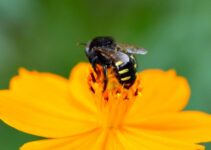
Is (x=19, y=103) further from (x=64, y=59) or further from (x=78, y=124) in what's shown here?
(x=64, y=59)

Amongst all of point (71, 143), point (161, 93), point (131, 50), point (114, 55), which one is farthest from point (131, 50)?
point (71, 143)

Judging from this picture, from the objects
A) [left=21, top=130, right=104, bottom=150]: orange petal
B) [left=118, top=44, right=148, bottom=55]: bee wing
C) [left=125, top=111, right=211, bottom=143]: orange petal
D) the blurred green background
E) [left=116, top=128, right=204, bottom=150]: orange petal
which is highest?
the blurred green background

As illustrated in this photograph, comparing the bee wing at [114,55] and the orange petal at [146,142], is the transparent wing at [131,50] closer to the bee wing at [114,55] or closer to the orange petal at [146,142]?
the bee wing at [114,55]

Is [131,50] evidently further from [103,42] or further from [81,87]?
[81,87]

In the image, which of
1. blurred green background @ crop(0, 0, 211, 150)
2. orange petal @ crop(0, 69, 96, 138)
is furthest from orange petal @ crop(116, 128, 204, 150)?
blurred green background @ crop(0, 0, 211, 150)

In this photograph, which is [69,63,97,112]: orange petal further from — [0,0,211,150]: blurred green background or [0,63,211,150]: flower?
[0,0,211,150]: blurred green background

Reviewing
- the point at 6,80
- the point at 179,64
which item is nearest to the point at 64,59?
the point at 6,80

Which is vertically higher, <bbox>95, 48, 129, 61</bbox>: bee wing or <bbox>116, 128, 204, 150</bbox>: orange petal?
<bbox>95, 48, 129, 61</bbox>: bee wing

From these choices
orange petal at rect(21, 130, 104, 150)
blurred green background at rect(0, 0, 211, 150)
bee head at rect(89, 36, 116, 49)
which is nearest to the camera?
orange petal at rect(21, 130, 104, 150)

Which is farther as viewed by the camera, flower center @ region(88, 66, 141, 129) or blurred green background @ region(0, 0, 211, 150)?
Answer: blurred green background @ region(0, 0, 211, 150)
